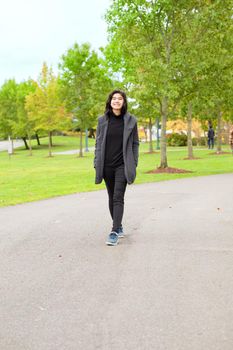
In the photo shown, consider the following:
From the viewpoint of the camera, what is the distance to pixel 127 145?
→ 6.80 m

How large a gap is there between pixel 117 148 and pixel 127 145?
14 centimetres

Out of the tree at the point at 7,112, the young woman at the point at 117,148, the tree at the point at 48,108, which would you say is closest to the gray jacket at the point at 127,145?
the young woman at the point at 117,148

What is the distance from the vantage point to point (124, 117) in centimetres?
678

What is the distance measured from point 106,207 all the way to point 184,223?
235cm

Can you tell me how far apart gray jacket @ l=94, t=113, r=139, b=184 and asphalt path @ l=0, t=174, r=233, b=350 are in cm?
93

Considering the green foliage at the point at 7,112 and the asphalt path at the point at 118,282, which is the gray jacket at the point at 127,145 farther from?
the green foliage at the point at 7,112

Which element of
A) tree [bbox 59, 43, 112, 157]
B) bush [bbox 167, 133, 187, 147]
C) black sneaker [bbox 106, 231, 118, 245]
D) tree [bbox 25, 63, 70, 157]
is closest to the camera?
black sneaker [bbox 106, 231, 118, 245]

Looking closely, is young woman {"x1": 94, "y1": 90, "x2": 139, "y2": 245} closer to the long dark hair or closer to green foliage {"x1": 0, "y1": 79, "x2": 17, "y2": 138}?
the long dark hair

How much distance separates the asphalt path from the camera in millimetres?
3666

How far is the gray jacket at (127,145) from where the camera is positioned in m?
6.76

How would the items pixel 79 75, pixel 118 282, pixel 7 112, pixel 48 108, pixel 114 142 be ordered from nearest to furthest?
pixel 118 282 → pixel 114 142 → pixel 79 75 → pixel 48 108 → pixel 7 112

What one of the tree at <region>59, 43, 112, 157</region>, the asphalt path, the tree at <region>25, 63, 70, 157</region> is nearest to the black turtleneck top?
the asphalt path

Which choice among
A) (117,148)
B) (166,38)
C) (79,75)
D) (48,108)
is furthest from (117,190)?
(48,108)

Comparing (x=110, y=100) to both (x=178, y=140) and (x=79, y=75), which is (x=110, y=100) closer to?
(x=79, y=75)
